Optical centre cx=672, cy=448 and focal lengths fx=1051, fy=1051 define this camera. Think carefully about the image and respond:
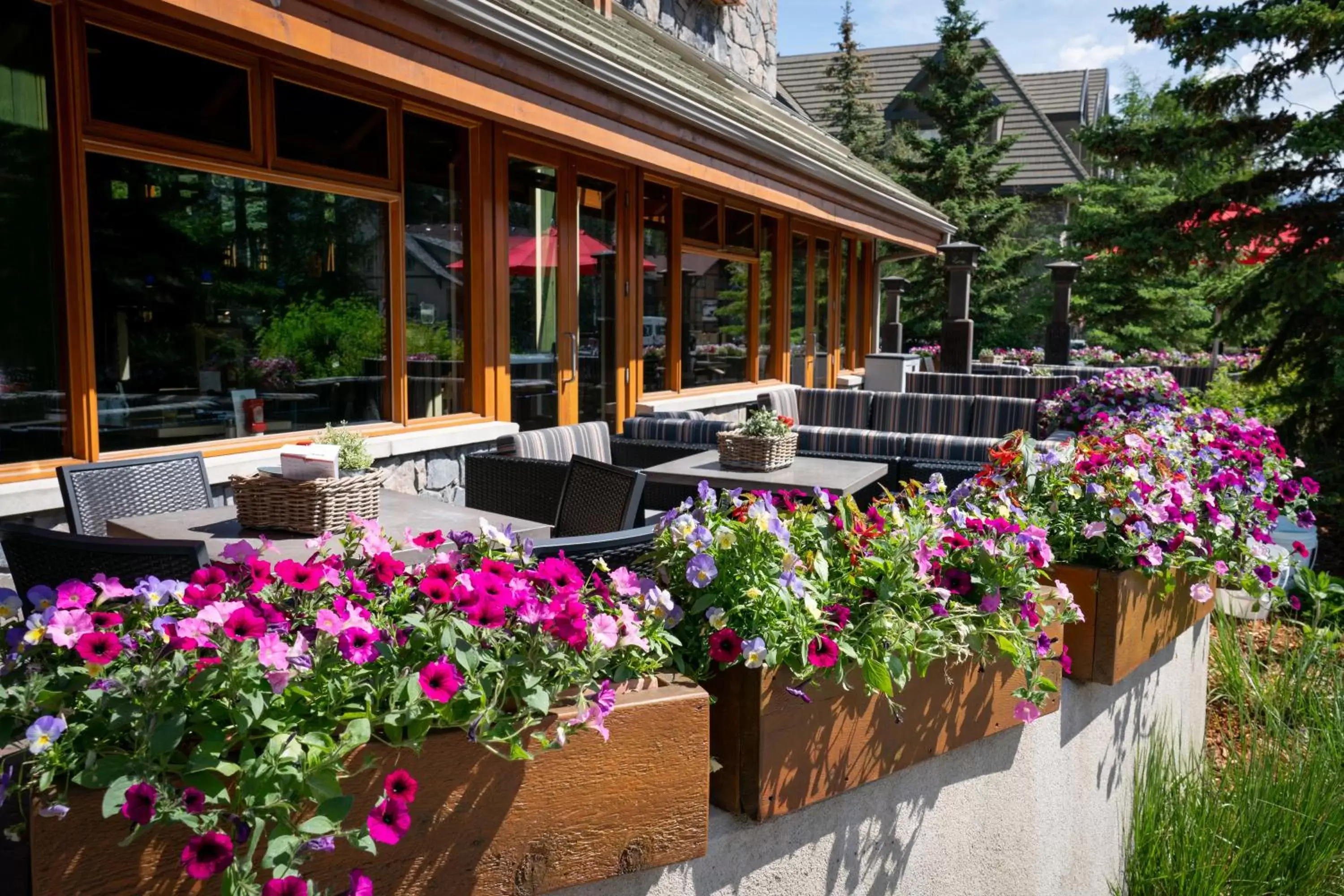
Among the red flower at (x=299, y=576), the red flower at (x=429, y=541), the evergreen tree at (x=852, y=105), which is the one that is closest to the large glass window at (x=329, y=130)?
the red flower at (x=429, y=541)

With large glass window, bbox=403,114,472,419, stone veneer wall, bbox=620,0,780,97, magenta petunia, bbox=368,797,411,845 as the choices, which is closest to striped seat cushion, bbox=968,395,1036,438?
large glass window, bbox=403,114,472,419

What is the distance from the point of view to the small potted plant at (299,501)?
331cm

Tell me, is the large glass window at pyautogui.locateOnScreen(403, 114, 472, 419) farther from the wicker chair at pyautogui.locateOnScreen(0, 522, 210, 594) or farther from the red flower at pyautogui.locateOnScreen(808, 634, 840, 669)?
the red flower at pyautogui.locateOnScreen(808, 634, 840, 669)

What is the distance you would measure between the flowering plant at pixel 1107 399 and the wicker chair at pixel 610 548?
619 cm

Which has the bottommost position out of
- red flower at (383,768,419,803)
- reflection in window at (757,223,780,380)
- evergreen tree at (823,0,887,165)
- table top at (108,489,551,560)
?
table top at (108,489,551,560)

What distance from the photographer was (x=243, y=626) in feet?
4.46

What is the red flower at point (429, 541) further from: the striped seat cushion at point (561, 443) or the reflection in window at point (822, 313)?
the reflection in window at point (822, 313)

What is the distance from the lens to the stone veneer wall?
12086 mm

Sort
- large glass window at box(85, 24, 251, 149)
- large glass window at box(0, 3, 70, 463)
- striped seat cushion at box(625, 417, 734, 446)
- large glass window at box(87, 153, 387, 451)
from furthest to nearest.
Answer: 1. striped seat cushion at box(625, 417, 734, 446)
2. large glass window at box(87, 153, 387, 451)
3. large glass window at box(85, 24, 251, 149)
4. large glass window at box(0, 3, 70, 463)

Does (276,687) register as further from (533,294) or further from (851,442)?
(533,294)

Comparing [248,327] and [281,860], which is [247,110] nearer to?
[248,327]

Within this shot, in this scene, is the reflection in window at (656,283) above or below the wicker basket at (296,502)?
above

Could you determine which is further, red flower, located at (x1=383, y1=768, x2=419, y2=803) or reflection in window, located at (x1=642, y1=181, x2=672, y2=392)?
reflection in window, located at (x1=642, y1=181, x2=672, y2=392)

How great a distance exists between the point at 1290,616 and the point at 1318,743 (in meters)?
2.53
